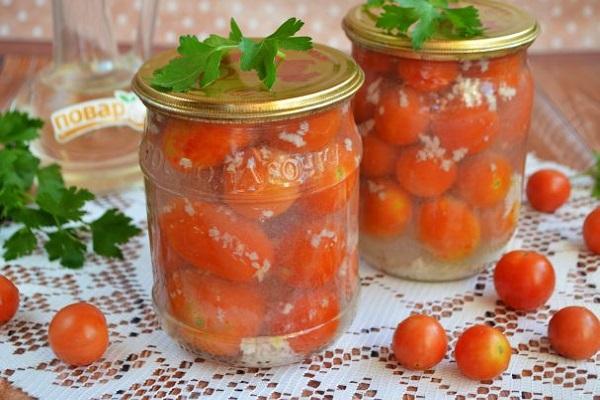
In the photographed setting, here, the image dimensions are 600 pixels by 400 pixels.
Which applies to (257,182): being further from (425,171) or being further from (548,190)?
(548,190)

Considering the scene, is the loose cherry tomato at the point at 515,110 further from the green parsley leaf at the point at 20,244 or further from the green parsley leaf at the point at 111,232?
the green parsley leaf at the point at 20,244

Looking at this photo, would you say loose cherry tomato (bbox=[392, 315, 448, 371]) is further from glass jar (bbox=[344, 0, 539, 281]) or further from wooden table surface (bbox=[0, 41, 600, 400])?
wooden table surface (bbox=[0, 41, 600, 400])

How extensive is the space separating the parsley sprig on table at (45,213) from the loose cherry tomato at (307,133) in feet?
1.20

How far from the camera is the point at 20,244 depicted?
120 centimetres

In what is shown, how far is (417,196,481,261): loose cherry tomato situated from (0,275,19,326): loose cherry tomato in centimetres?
48

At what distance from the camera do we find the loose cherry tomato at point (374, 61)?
110 cm

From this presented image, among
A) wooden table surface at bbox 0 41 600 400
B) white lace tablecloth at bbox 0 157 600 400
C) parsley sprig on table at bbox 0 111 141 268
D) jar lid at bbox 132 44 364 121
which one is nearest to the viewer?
jar lid at bbox 132 44 364 121

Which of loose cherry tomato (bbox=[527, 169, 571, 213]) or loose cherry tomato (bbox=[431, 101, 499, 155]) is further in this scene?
loose cherry tomato (bbox=[527, 169, 571, 213])

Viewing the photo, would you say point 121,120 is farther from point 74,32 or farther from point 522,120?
point 522,120

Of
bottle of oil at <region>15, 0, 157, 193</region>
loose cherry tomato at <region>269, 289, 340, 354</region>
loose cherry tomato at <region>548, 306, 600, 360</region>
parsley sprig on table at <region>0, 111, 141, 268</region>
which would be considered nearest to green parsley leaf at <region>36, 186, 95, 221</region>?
parsley sprig on table at <region>0, 111, 141, 268</region>

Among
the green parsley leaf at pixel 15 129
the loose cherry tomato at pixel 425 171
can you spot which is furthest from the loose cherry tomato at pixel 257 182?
the green parsley leaf at pixel 15 129

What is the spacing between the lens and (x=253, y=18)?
6.92ft

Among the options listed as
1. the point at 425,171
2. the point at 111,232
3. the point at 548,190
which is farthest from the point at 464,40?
the point at 111,232

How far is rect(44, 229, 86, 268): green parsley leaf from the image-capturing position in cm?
122
